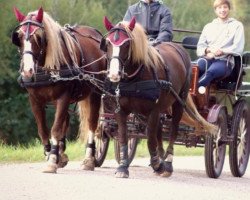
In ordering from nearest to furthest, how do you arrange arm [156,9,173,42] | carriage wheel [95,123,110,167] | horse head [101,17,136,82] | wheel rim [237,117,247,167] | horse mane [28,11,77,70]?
horse head [101,17,136,82] < horse mane [28,11,77,70] < arm [156,9,173,42] < carriage wheel [95,123,110,167] < wheel rim [237,117,247,167]

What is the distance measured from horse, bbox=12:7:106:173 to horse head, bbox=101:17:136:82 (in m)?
0.75

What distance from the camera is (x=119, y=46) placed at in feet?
35.2

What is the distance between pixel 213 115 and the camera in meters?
12.4

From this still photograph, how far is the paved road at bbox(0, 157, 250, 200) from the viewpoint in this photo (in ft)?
30.0

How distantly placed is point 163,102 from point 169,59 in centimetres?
70

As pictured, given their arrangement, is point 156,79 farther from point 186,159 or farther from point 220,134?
point 186,159

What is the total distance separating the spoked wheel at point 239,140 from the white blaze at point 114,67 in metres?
2.88

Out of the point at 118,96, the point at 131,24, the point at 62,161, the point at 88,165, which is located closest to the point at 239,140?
the point at 88,165

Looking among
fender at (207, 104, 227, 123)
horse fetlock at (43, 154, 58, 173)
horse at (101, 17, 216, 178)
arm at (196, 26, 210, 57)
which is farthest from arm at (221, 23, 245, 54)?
horse fetlock at (43, 154, 58, 173)

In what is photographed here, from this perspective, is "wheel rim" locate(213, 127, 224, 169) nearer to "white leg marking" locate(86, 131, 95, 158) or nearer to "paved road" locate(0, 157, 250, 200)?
"paved road" locate(0, 157, 250, 200)

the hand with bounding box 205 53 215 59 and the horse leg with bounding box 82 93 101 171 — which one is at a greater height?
the hand with bounding box 205 53 215 59

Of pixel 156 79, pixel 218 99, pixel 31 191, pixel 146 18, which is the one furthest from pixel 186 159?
pixel 31 191

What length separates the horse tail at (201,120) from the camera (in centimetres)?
1218

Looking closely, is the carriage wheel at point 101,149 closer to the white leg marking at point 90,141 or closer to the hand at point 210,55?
the white leg marking at point 90,141
